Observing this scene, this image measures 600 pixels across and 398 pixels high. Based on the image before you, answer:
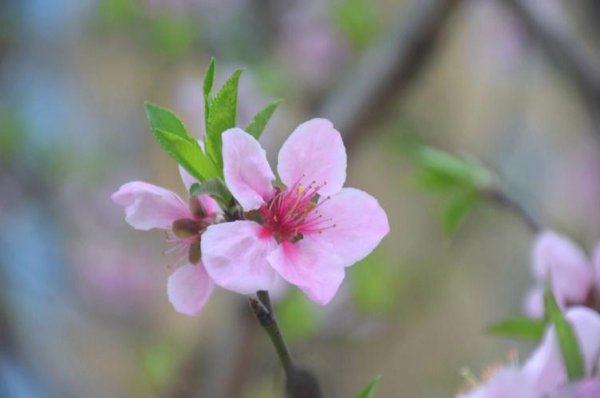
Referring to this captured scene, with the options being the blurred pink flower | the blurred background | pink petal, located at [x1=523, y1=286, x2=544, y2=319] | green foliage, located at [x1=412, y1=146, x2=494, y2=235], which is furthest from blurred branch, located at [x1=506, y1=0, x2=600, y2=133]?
the blurred pink flower

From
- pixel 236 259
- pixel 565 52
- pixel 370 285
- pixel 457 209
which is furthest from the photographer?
pixel 370 285

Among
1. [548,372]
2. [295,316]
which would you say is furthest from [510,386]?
[295,316]

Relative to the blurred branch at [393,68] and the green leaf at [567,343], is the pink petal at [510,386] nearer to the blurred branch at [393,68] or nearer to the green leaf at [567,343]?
the green leaf at [567,343]

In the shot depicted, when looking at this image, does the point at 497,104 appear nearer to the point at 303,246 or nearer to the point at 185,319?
the point at 185,319

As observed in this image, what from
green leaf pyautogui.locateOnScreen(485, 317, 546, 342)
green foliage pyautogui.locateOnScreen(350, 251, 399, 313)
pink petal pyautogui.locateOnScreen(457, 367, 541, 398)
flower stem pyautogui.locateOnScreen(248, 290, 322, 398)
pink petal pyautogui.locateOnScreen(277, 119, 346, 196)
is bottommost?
green foliage pyautogui.locateOnScreen(350, 251, 399, 313)

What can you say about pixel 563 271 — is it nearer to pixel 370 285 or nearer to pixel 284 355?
pixel 284 355

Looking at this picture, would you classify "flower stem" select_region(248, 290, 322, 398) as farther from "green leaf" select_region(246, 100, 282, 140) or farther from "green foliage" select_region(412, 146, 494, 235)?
"green foliage" select_region(412, 146, 494, 235)
